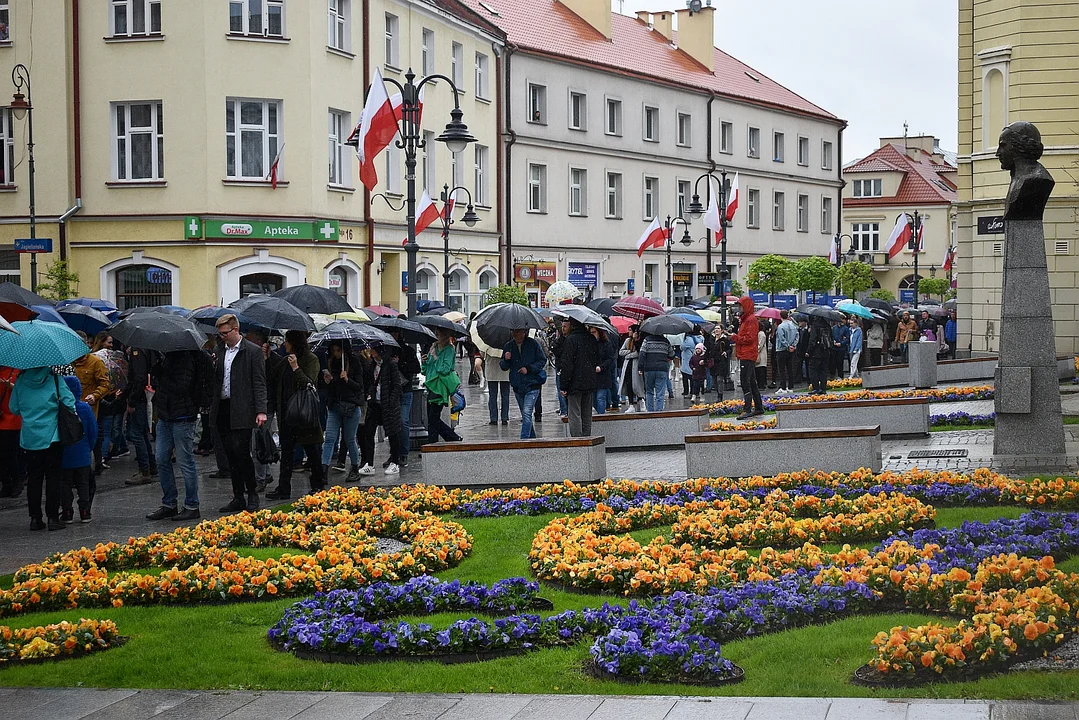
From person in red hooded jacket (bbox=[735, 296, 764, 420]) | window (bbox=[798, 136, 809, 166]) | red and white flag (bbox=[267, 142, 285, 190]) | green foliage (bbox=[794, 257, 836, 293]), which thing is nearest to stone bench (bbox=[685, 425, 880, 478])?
person in red hooded jacket (bbox=[735, 296, 764, 420])

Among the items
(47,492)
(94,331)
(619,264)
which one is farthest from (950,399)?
(619,264)

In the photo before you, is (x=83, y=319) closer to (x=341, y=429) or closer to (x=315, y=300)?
(x=315, y=300)

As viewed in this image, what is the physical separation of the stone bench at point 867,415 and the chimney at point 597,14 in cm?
4132

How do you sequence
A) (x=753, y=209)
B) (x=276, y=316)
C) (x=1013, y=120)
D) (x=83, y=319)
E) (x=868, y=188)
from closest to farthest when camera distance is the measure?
(x=276, y=316), (x=83, y=319), (x=1013, y=120), (x=753, y=209), (x=868, y=188)

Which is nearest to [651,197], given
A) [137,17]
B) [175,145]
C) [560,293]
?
[560,293]

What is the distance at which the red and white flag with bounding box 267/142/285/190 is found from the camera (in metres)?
33.2

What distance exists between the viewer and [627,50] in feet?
187

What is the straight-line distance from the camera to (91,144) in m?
33.6

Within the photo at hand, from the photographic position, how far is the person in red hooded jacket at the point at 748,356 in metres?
22.5

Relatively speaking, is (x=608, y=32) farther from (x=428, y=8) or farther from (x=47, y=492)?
(x=47, y=492)

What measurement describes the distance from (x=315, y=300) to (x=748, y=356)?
24.3 ft

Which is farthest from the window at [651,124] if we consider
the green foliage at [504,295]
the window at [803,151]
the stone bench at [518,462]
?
the stone bench at [518,462]

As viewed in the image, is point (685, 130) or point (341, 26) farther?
point (685, 130)

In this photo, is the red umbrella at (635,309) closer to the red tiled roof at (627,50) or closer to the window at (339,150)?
the window at (339,150)
